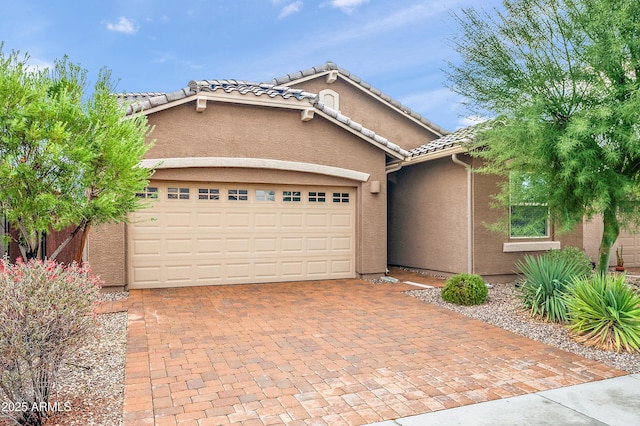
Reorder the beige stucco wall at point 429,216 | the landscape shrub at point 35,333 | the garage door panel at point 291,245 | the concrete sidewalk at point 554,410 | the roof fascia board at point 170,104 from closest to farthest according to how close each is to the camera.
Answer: the landscape shrub at point 35,333, the concrete sidewalk at point 554,410, the roof fascia board at point 170,104, the garage door panel at point 291,245, the beige stucco wall at point 429,216

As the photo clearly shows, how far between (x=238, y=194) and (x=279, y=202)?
108cm

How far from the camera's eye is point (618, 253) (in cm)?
1431

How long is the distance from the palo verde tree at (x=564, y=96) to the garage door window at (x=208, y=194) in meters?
6.22

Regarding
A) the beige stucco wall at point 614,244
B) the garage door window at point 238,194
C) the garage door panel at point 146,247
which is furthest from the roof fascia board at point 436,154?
the garage door panel at point 146,247

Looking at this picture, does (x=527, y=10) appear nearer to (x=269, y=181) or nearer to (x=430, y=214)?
(x=430, y=214)

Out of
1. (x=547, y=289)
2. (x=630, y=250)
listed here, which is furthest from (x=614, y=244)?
(x=547, y=289)

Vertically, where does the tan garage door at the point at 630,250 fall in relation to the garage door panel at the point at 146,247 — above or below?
below

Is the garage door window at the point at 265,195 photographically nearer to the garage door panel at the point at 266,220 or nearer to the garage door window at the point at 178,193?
the garage door panel at the point at 266,220

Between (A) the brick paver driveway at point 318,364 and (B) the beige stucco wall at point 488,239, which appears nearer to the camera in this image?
(A) the brick paver driveway at point 318,364

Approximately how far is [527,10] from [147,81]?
45.9 ft

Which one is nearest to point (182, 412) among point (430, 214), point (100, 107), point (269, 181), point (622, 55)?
point (100, 107)

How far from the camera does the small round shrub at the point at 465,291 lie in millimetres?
8844

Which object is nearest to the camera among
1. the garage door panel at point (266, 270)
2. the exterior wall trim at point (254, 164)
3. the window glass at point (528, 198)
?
the window glass at point (528, 198)

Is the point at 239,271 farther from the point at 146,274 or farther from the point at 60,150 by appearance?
the point at 60,150
